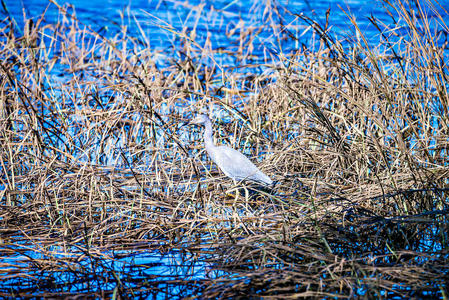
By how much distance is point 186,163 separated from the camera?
198 inches

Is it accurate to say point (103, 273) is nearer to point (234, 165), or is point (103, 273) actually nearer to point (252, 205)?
point (252, 205)

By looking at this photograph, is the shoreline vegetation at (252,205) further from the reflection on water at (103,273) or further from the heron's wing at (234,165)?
the heron's wing at (234,165)

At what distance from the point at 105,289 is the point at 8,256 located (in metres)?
0.81

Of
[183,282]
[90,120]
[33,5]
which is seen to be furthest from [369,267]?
[33,5]

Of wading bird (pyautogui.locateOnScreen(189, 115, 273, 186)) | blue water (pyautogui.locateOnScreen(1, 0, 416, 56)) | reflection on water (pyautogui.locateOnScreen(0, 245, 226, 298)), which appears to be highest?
blue water (pyautogui.locateOnScreen(1, 0, 416, 56))

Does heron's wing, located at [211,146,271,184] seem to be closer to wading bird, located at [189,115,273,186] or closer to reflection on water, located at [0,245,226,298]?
wading bird, located at [189,115,273,186]

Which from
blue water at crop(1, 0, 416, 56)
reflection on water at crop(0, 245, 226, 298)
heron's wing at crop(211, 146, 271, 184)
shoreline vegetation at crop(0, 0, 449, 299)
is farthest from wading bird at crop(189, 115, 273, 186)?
blue water at crop(1, 0, 416, 56)

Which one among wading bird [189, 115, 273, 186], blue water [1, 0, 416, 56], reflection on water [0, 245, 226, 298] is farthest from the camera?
blue water [1, 0, 416, 56]

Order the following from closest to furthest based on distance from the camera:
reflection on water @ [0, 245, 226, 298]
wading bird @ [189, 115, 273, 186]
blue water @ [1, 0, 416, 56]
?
reflection on water @ [0, 245, 226, 298] < wading bird @ [189, 115, 273, 186] < blue water @ [1, 0, 416, 56]

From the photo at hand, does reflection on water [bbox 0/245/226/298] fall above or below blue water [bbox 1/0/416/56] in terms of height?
below

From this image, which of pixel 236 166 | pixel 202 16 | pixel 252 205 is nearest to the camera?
pixel 252 205

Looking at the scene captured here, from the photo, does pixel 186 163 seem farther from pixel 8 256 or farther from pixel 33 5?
pixel 33 5

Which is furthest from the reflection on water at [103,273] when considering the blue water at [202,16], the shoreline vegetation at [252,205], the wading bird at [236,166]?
the blue water at [202,16]

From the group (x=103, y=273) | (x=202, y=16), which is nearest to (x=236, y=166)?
(x=103, y=273)
